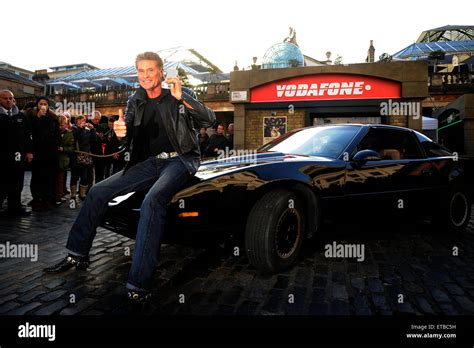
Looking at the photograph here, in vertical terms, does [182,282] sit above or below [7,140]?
below

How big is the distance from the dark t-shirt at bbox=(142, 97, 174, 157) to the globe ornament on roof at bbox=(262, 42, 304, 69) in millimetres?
12522

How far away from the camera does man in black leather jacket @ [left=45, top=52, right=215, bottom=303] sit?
2.40 metres

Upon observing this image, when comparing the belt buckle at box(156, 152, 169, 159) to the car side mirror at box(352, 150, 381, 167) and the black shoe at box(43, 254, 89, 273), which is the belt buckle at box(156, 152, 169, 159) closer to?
the black shoe at box(43, 254, 89, 273)

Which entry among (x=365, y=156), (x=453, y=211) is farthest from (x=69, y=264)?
(x=453, y=211)

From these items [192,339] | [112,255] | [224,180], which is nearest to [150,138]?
[224,180]

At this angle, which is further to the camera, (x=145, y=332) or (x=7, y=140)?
(x=7, y=140)

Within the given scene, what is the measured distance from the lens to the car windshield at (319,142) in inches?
124

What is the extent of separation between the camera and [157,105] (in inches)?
101

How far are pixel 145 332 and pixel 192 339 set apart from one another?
281mm

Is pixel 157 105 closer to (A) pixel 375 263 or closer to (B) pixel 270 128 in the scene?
(A) pixel 375 263

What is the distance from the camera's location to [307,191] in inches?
107

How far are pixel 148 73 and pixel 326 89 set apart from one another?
9.81 m

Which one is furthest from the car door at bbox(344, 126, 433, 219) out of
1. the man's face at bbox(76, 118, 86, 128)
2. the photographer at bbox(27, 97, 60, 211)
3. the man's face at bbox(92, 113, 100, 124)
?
the man's face at bbox(92, 113, 100, 124)

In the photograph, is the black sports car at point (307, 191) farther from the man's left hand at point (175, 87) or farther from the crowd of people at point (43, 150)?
the crowd of people at point (43, 150)
